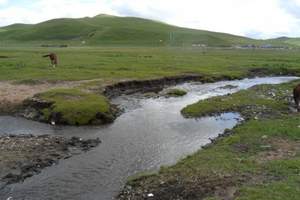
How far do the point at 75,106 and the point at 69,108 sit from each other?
549 millimetres

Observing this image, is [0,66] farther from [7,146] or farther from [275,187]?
[275,187]

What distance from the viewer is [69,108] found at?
3344cm

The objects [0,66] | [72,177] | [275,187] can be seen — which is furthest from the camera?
[0,66]

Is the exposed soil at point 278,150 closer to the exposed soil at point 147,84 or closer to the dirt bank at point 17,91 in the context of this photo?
the dirt bank at point 17,91

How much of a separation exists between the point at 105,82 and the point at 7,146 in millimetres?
23131

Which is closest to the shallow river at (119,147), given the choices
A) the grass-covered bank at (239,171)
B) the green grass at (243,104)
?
the green grass at (243,104)

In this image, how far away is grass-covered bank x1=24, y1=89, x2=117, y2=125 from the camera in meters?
32.2

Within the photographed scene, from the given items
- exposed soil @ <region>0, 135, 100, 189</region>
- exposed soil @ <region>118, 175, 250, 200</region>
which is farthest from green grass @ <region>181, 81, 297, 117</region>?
exposed soil @ <region>118, 175, 250, 200</region>

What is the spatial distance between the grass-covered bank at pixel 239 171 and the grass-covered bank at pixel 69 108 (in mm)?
10648

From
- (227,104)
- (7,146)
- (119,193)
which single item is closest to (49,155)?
(7,146)

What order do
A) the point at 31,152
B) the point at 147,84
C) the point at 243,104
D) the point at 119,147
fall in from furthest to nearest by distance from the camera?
the point at 147,84
the point at 243,104
the point at 119,147
the point at 31,152

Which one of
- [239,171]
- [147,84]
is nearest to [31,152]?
[239,171]

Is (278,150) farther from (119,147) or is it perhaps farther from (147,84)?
(147,84)

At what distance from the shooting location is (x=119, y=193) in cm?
1831
